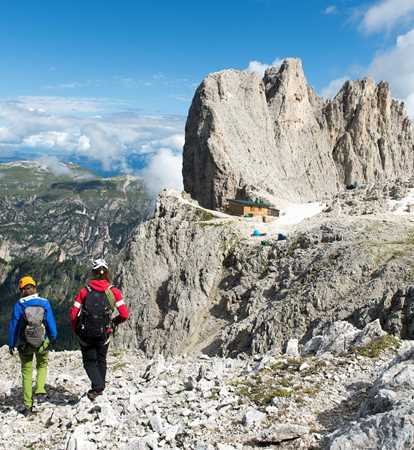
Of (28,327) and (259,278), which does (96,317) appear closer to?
(28,327)

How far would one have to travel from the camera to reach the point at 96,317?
12.6m

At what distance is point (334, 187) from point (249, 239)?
6449 centimetres

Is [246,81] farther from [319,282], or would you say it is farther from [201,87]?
[319,282]

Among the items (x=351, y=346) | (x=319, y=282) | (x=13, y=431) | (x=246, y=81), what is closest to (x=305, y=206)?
(x=246, y=81)

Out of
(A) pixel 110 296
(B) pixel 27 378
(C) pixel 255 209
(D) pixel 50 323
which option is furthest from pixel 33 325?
(C) pixel 255 209

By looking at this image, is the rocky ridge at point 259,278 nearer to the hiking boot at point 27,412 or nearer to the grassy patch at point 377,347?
the grassy patch at point 377,347

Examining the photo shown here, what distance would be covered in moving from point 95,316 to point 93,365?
5.14 feet

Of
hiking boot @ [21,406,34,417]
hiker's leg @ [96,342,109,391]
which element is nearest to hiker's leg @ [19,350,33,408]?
hiking boot @ [21,406,34,417]

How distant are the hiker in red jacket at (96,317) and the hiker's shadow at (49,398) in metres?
1.45

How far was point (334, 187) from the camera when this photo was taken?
363 ft

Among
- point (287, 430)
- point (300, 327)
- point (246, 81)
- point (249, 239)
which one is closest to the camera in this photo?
point (287, 430)

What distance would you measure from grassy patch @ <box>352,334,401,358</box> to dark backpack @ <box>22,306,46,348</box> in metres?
9.09

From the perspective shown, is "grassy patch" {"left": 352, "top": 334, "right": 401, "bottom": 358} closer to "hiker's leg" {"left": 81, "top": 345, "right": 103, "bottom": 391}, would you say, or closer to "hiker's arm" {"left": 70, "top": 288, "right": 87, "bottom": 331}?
"hiker's leg" {"left": 81, "top": 345, "right": 103, "bottom": 391}

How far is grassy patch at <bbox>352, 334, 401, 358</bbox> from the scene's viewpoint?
46.2 feet
